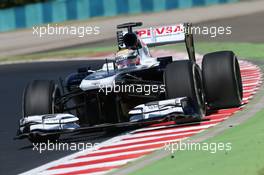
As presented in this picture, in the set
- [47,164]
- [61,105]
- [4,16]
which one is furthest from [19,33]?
[47,164]

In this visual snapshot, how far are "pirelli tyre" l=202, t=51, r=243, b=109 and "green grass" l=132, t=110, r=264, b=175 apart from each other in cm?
243

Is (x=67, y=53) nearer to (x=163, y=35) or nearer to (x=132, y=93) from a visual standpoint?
(x=163, y=35)

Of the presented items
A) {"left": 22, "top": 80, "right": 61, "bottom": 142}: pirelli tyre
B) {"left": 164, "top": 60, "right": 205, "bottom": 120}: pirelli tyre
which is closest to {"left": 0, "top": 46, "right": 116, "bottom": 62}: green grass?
{"left": 22, "top": 80, "right": 61, "bottom": 142}: pirelli tyre

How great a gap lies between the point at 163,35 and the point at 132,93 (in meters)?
2.29

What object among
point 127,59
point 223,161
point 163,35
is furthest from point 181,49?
point 223,161

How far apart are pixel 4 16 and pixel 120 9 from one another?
595cm

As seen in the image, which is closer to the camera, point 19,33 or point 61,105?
point 61,105

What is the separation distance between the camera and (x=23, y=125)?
12461 mm

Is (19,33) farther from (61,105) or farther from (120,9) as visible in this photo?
(61,105)

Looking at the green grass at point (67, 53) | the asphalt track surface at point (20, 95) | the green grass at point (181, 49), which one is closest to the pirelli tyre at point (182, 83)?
the asphalt track surface at point (20, 95)

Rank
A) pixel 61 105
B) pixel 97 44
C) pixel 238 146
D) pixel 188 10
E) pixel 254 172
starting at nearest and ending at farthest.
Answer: pixel 254 172 → pixel 238 146 → pixel 61 105 → pixel 97 44 → pixel 188 10

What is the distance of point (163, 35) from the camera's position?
1496cm

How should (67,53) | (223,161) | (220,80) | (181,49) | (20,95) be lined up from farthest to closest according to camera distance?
(67,53) → (181,49) → (20,95) → (220,80) → (223,161)

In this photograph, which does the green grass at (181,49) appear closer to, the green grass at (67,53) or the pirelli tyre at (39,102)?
the green grass at (67,53)
